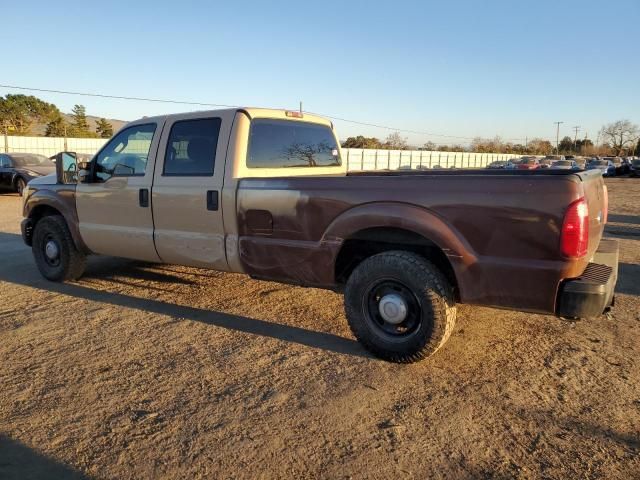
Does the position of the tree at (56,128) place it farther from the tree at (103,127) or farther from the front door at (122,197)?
the front door at (122,197)

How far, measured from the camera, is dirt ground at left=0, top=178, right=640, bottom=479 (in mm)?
2621

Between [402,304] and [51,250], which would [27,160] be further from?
[402,304]

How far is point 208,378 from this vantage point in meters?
3.59

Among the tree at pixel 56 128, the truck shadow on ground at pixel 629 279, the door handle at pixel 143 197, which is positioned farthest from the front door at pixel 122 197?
the tree at pixel 56 128

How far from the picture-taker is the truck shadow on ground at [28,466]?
2.52 meters

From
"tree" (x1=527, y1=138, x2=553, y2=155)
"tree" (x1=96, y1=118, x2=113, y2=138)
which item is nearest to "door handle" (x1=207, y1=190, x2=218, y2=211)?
"tree" (x1=96, y1=118, x2=113, y2=138)

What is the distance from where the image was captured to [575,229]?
309cm

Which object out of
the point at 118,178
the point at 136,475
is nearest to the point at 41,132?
the point at 118,178

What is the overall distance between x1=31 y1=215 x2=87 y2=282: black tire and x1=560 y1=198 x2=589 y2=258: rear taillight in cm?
534

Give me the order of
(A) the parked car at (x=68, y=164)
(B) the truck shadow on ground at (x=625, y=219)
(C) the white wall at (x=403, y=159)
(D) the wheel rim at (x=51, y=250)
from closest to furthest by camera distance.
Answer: (A) the parked car at (x=68, y=164)
(D) the wheel rim at (x=51, y=250)
(B) the truck shadow on ground at (x=625, y=219)
(C) the white wall at (x=403, y=159)

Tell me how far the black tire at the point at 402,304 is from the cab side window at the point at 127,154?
2.79 metres

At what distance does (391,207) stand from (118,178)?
3250 mm

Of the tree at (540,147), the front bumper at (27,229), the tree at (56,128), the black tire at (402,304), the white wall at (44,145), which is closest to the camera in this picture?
the black tire at (402,304)

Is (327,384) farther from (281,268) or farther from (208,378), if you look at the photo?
(281,268)
